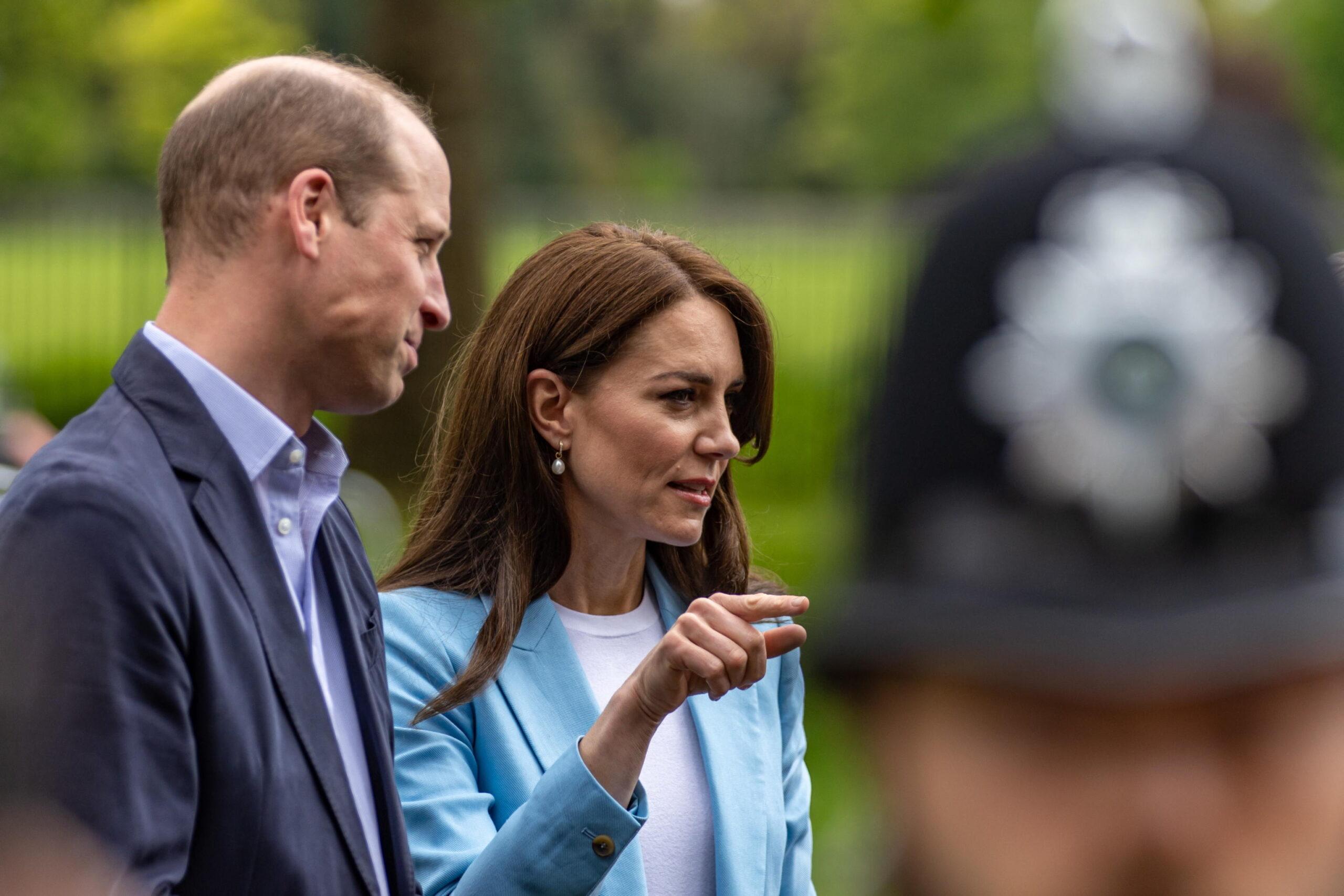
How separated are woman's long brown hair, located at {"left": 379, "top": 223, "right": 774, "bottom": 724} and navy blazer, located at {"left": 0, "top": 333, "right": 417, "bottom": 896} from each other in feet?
2.26

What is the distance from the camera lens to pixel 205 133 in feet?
7.06

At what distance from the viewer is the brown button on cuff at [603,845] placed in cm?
231

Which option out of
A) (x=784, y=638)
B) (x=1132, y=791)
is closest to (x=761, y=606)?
(x=784, y=638)

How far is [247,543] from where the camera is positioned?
2.03 metres

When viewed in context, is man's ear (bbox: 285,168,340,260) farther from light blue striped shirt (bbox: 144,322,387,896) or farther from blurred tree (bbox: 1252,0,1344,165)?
blurred tree (bbox: 1252,0,1344,165)

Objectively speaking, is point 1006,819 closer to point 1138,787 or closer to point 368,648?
point 1138,787

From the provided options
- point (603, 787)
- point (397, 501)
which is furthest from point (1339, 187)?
point (397, 501)

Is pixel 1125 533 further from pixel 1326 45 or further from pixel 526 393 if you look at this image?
pixel 1326 45

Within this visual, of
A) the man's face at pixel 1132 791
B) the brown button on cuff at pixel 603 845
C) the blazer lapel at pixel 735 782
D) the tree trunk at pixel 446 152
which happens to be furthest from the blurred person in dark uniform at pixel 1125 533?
the tree trunk at pixel 446 152

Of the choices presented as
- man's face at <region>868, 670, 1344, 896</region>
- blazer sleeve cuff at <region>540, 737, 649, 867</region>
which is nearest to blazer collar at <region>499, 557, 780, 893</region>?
blazer sleeve cuff at <region>540, 737, 649, 867</region>

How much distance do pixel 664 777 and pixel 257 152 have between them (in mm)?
1195

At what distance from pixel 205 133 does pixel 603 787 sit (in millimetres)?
1079

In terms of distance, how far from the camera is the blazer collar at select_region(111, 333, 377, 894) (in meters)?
1.98

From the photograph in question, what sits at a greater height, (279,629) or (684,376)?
(684,376)
